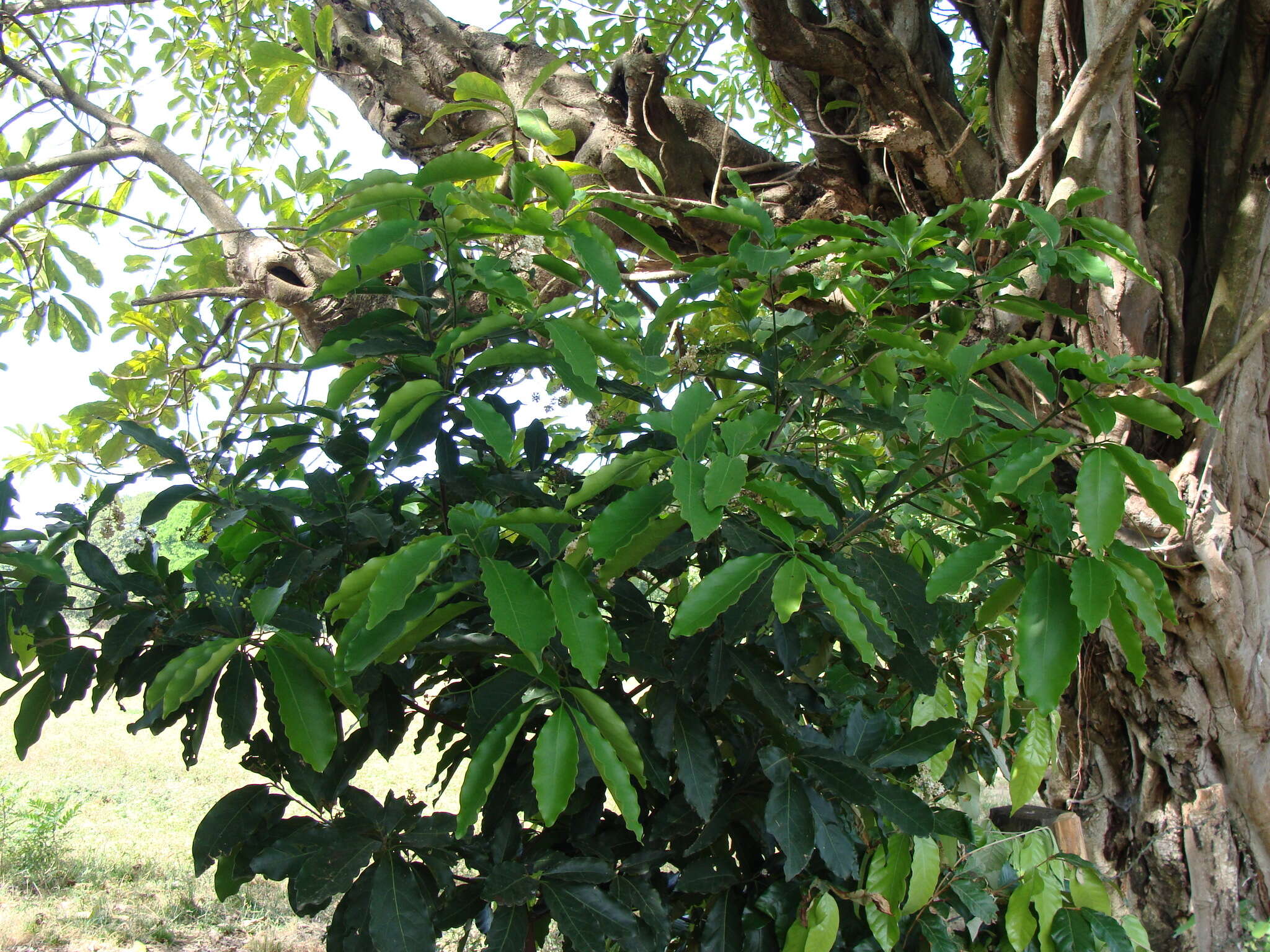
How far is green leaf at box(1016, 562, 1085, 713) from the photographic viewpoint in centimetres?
74

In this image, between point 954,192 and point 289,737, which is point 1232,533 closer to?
point 954,192

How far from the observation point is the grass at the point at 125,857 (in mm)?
2523

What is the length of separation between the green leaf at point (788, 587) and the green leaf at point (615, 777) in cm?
19

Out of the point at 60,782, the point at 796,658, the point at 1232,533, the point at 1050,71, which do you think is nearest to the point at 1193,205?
the point at 1050,71

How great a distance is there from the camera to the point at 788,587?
71 cm

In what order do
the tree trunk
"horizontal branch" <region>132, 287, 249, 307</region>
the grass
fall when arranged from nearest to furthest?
"horizontal branch" <region>132, 287, 249, 307</region>
the tree trunk
the grass

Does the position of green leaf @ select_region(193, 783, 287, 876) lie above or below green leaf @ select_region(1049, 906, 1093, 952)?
above

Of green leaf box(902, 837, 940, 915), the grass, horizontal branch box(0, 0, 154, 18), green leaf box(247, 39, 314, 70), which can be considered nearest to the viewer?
green leaf box(902, 837, 940, 915)

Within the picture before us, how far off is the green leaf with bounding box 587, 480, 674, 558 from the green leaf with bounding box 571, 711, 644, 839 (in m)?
0.16

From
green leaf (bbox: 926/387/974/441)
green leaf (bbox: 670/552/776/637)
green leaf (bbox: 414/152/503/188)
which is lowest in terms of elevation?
green leaf (bbox: 670/552/776/637)

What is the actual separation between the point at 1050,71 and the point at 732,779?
1720mm

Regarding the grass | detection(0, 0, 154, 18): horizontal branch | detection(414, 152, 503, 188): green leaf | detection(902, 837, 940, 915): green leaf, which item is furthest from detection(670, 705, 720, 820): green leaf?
detection(0, 0, 154, 18): horizontal branch

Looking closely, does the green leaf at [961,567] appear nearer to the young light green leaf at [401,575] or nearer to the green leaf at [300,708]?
the young light green leaf at [401,575]

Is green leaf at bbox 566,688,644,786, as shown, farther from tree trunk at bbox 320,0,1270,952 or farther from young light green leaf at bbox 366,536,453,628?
tree trunk at bbox 320,0,1270,952
